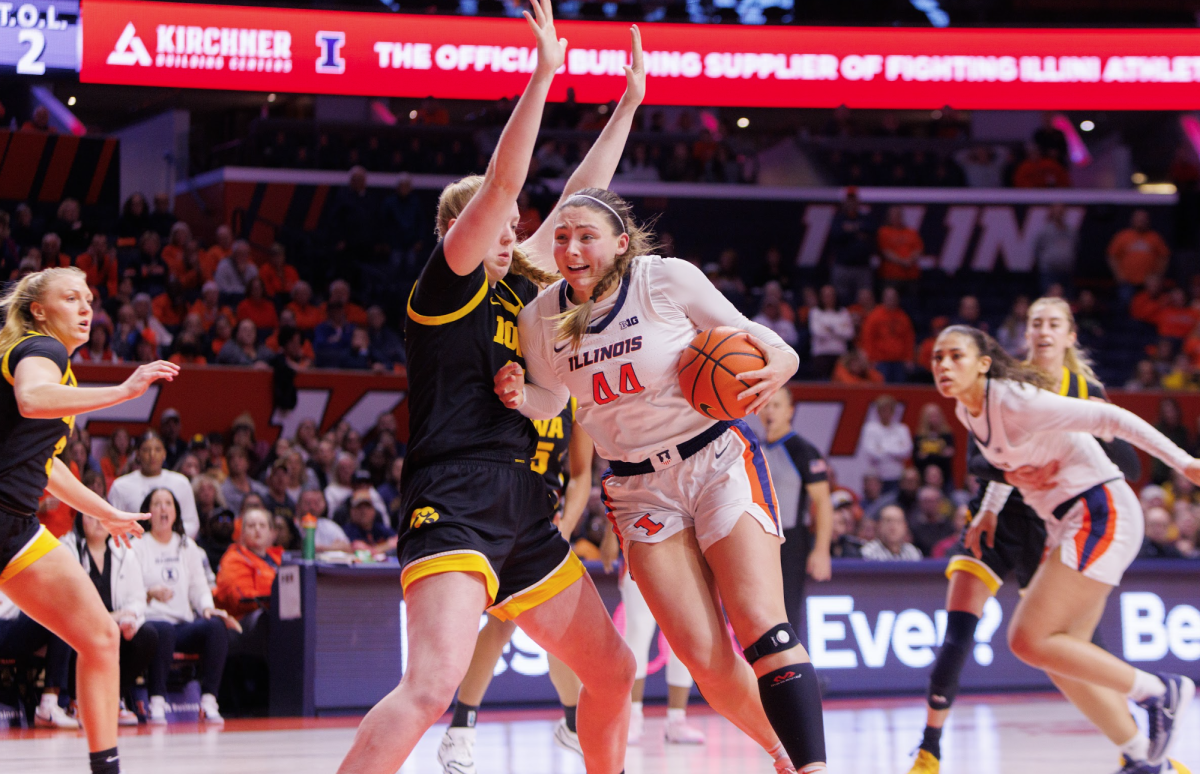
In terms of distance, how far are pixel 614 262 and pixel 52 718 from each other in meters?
5.86

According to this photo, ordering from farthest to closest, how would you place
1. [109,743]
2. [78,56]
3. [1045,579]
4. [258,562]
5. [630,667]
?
1. [78,56]
2. [258,562]
3. [1045,579]
4. [109,743]
5. [630,667]

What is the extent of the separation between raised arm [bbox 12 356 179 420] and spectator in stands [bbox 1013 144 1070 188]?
1772cm

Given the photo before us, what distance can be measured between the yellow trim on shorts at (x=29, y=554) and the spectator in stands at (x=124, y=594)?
3513mm

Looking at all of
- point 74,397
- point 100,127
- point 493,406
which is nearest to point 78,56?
point 100,127

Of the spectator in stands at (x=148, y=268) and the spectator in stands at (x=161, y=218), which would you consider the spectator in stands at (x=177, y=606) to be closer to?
the spectator in stands at (x=148, y=268)

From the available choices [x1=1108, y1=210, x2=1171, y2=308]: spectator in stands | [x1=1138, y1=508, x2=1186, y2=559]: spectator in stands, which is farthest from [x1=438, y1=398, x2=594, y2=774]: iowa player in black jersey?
[x1=1108, y1=210, x2=1171, y2=308]: spectator in stands

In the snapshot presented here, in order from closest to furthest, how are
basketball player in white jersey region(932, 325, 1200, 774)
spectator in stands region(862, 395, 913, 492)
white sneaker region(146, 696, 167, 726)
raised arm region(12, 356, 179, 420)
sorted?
1. raised arm region(12, 356, 179, 420)
2. basketball player in white jersey region(932, 325, 1200, 774)
3. white sneaker region(146, 696, 167, 726)
4. spectator in stands region(862, 395, 913, 492)

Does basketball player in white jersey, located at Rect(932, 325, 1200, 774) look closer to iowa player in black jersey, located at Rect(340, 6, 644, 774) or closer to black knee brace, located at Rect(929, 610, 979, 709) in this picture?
black knee brace, located at Rect(929, 610, 979, 709)

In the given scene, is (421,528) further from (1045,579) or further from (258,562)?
(258,562)

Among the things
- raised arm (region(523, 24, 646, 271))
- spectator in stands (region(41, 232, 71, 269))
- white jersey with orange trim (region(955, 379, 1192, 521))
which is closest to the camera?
raised arm (region(523, 24, 646, 271))

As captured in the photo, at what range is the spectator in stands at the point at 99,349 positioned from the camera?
12.0 m

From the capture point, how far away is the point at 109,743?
4.71 meters

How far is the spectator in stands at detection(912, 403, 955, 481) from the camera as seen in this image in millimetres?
13461

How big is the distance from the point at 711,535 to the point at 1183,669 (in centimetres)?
725
